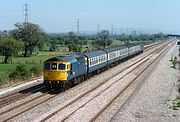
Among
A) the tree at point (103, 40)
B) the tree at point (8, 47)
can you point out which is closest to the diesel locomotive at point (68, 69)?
the tree at point (8, 47)

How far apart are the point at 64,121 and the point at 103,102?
5874mm

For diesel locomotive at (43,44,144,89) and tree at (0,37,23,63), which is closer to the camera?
diesel locomotive at (43,44,144,89)

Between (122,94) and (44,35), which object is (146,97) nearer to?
(122,94)

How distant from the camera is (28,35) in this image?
359ft

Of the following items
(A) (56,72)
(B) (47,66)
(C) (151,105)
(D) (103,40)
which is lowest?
(C) (151,105)

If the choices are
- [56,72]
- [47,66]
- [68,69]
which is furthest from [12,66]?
[56,72]

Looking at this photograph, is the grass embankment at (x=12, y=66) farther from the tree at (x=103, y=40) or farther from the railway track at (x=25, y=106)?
the tree at (x=103, y=40)

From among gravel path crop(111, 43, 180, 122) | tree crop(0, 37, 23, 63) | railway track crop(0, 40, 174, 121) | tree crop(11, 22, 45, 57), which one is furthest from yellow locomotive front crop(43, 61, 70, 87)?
tree crop(11, 22, 45, 57)

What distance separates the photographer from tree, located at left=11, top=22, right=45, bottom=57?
355 ft

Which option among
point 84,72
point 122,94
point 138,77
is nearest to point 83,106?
point 122,94

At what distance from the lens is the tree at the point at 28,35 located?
10819cm

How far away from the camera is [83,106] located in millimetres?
22344

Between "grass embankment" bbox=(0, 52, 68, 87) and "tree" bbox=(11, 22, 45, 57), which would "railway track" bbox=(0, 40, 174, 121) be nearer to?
"grass embankment" bbox=(0, 52, 68, 87)

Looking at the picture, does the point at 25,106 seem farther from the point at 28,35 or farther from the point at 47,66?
the point at 28,35
